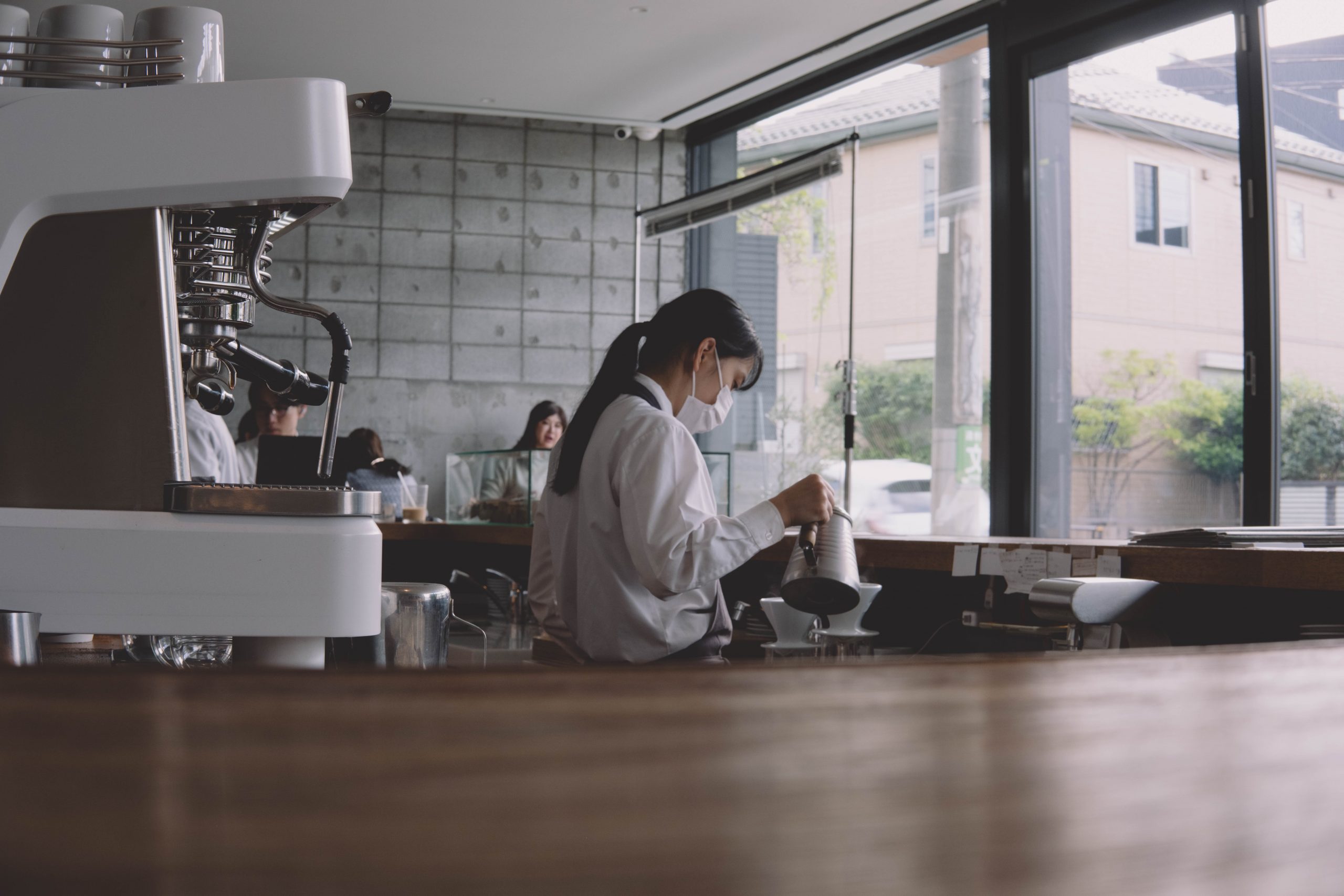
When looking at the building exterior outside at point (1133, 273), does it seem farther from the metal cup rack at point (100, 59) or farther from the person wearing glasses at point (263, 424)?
the metal cup rack at point (100, 59)

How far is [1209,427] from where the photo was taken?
3.65 m

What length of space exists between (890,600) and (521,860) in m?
2.21

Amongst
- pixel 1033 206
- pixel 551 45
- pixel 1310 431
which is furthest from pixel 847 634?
pixel 551 45

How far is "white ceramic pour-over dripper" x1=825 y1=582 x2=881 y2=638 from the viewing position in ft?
6.19

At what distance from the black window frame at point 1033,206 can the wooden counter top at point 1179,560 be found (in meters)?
1.73

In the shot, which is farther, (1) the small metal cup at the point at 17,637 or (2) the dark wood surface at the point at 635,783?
(1) the small metal cup at the point at 17,637

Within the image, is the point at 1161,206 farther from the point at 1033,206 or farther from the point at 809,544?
the point at 809,544

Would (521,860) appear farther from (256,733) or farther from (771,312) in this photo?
(771,312)

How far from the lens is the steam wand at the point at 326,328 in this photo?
1.07m

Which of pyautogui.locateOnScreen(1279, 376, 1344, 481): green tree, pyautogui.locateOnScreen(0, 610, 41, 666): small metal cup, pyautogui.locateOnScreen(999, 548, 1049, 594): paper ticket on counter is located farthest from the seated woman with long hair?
pyautogui.locateOnScreen(0, 610, 41, 666): small metal cup

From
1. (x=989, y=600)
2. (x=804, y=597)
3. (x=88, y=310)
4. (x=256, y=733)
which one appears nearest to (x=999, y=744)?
(x=256, y=733)

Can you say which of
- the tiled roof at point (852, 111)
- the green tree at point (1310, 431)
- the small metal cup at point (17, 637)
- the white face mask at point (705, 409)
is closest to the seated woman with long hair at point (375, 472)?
the white face mask at point (705, 409)

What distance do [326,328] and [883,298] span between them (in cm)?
415

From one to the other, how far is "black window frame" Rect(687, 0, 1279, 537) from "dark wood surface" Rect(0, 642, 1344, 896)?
355cm
